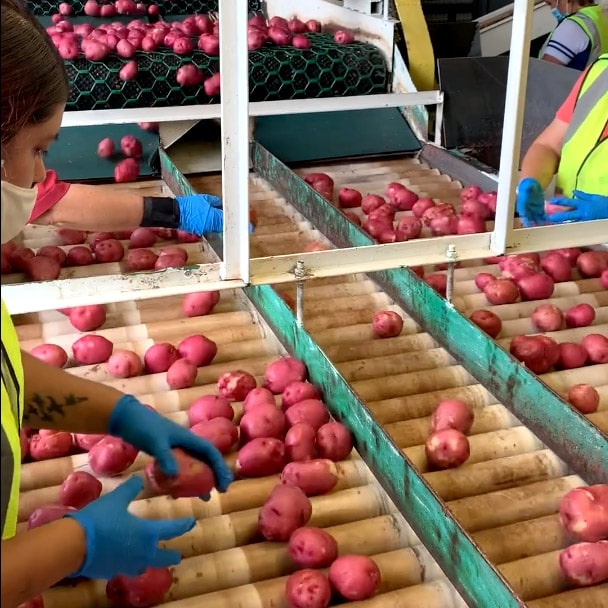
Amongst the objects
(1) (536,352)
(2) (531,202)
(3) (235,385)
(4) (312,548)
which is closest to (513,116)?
(2) (531,202)

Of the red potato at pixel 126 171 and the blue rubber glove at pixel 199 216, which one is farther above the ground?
the blue rubber glove at pixel 199 216

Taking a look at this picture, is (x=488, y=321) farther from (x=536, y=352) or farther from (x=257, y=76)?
(x=257, y=76)

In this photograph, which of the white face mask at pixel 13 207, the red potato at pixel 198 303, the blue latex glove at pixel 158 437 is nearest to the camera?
the white face mask at pixel 13 207

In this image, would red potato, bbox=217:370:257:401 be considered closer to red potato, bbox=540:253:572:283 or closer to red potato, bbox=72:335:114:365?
red potato, bbox=72:335:114:365

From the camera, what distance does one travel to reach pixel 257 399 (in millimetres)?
1768

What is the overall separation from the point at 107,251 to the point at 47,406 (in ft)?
4.90

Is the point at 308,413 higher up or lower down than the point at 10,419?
lower down

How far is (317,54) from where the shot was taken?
3.82 m

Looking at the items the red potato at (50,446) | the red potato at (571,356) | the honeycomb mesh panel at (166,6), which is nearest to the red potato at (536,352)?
the red potato at (571,356)

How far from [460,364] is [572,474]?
0.43m

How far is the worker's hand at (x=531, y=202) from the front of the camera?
2.30 meters

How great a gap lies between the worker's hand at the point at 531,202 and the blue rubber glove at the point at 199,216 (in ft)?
2.97

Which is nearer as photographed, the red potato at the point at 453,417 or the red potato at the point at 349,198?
the red potato at the point at 453,417

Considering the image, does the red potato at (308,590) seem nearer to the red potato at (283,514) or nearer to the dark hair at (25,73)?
the red potato at (283,514)
